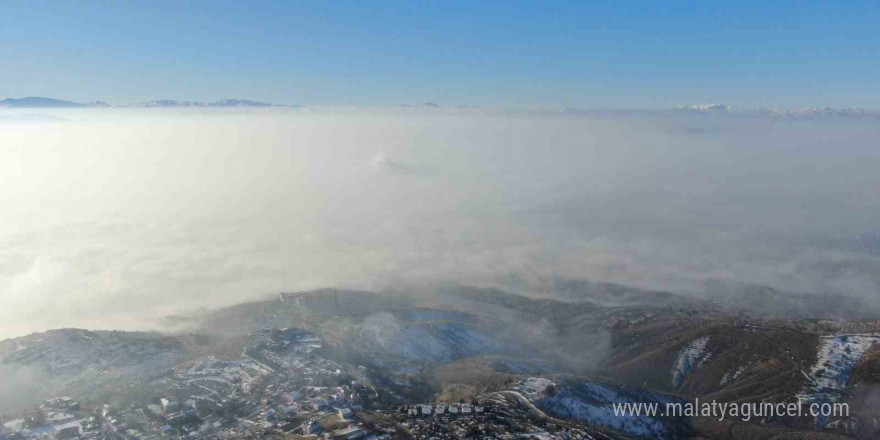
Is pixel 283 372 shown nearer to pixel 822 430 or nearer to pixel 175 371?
pixel 175 371

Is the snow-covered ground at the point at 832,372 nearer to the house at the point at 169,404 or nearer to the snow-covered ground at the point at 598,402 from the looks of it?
the snow-covered ground at the point at 598,402

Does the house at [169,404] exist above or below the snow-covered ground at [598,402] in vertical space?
above

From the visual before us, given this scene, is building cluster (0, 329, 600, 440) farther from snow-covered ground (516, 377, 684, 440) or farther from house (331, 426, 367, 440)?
snow-covered ground (516, 377, 684, 440)

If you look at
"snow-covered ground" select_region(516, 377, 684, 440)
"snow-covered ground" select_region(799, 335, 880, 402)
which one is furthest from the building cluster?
"snow-covered ground" select_region(799, 335, 880, 402)

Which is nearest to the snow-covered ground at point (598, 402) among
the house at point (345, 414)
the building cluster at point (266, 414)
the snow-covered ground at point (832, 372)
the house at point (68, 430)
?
the building cluster at point (266, 414)

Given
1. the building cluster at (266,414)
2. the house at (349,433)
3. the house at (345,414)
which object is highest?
the house at (349,433)

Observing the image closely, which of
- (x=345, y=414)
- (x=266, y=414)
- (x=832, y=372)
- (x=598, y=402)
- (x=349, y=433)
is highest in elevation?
(x=349, y=433)

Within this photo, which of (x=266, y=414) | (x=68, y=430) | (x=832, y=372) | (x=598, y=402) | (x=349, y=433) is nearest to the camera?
(x=349, y=433)

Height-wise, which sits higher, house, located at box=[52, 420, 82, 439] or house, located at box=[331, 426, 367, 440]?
house, located at box=[331, 426, 367, 440]

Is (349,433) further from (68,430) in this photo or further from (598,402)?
(598,402)

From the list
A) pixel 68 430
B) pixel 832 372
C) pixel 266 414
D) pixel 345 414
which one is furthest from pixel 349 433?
pixel 832 372

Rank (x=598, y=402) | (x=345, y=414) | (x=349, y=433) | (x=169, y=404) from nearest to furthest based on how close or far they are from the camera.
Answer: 1. (x=349, y=433)
2. (x=345, y=414)
3. (x=169, y=404)
4. (x=598, y=402)

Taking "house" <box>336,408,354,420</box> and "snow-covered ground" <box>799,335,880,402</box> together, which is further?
"snow-covered ground" <box>799,335,880,402</box>
